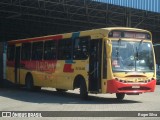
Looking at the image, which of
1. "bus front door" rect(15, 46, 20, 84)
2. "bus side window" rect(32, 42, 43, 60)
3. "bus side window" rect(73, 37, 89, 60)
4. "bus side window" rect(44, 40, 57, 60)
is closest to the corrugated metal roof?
"bus front door" rect(15, 46, 20, 84)

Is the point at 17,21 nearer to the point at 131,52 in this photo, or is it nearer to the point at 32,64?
the point at 32,64

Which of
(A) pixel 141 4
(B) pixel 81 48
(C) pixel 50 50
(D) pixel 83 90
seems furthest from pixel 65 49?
(A) pixel 141 4

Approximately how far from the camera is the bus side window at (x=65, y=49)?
Result: 2053 cm

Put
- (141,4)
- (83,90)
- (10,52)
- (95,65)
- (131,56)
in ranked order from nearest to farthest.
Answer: (131,56) < (95,65) < (83,90) < (10,52) < (141,4)

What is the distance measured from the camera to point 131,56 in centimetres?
1836

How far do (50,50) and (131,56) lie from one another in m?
5.48

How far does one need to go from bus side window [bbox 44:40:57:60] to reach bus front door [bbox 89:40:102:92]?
3.56 m

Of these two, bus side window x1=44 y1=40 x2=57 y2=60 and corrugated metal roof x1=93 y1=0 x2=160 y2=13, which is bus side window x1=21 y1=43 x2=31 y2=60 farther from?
corrugated metal roof x1=93 y1=0 x2=160 y2=13

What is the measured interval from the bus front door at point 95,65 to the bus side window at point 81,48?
370 millimetres

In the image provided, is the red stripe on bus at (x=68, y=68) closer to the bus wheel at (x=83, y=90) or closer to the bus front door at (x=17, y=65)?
the bus wheel at (x=83, y=90)

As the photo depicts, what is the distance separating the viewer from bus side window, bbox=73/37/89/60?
19.2 meters

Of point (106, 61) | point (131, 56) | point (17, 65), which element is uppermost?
point (131, 56)

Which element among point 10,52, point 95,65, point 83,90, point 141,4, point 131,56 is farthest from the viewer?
point 141,4

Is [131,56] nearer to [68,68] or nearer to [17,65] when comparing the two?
[68,68]
